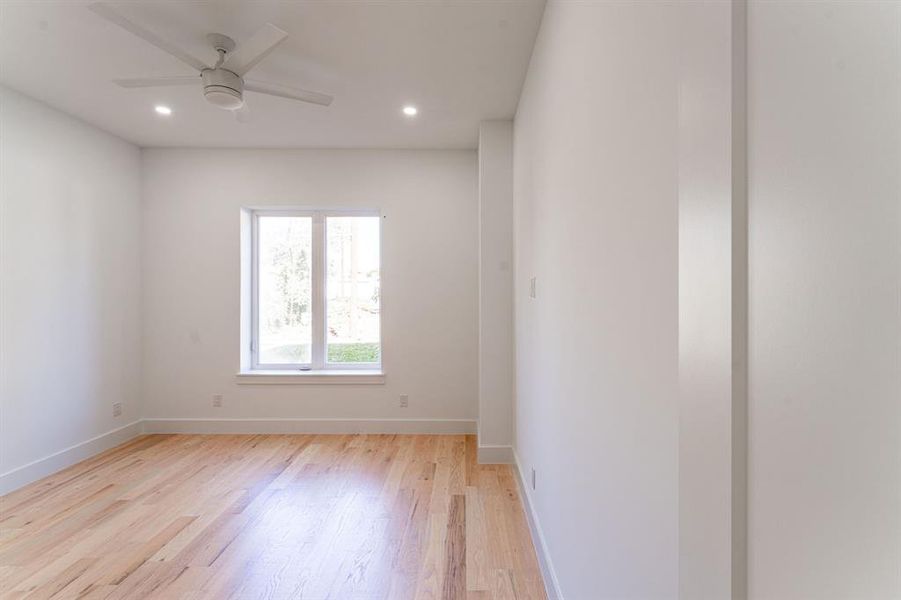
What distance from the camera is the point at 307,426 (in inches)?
161

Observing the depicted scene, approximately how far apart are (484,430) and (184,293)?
121 inches

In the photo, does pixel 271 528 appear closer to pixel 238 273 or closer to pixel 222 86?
pixel 222 86

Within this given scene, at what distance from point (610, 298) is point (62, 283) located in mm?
3991

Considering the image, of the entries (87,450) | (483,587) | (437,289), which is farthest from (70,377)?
(483,587)

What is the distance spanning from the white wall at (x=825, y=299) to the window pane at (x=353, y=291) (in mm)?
3977

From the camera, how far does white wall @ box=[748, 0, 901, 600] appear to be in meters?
0.31

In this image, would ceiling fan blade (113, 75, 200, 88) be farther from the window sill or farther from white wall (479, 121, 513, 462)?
the window sill

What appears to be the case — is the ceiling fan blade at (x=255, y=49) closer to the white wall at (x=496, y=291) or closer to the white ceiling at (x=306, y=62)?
the white ceiling at (x=306, y=62)

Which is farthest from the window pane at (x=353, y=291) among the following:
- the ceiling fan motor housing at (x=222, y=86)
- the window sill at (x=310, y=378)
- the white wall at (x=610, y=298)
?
the white wall at (x=610, y=298)

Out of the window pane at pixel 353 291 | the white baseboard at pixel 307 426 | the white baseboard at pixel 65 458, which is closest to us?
the white baseboard at pixel 65 458

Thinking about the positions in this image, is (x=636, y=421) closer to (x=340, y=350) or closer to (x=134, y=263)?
(x=340, y=350)

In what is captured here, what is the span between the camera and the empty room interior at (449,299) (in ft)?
1.22

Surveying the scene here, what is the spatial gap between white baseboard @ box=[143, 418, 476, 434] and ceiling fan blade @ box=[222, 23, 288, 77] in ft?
9.72

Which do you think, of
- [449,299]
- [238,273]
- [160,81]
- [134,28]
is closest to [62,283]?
[238,273]
